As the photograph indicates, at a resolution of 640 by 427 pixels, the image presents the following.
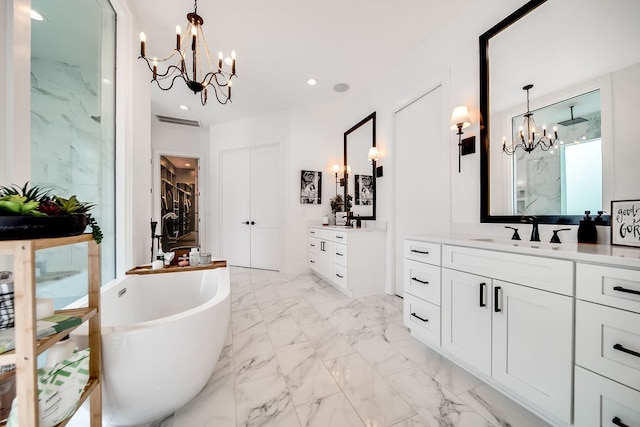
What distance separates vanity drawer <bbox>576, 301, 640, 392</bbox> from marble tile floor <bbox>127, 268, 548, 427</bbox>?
0.49 m

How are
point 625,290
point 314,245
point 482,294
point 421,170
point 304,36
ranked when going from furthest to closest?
point 314,245
point 421,170
point 304,36
point 482,294
point 625,290

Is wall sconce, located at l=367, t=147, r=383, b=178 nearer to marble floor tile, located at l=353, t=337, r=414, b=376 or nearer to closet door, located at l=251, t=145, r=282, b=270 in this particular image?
closet door, located at l=251, t=145, r=282, b=270

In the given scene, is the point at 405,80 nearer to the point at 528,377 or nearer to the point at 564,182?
the point at 564,182

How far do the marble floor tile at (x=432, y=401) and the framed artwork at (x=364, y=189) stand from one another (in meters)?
2.23

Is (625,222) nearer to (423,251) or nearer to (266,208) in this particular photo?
(423,251)

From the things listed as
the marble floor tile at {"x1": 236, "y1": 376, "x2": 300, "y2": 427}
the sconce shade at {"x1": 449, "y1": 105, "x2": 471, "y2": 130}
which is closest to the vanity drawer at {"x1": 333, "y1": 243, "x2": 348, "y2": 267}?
the marble floor tile at {"x1": 236, "y1": 376, "x2": 300, "y2": 427}

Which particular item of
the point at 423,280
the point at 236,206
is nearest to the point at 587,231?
the point at 423,280

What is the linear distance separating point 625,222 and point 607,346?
0.62 m

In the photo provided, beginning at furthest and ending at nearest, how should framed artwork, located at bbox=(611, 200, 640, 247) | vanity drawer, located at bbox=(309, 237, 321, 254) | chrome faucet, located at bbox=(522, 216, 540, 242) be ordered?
vanity drawer, located at bbox=(309, 237, 321, 254) < chrome faucet, located at bbox=(522, 216, 540, 242) < framed artwork, located at bbox=(611, 200, 640, 247)

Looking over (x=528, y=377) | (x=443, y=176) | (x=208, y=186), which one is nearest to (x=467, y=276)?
(x=528, y=377)

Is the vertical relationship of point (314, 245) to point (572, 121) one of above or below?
below

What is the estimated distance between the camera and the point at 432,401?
1.27 m

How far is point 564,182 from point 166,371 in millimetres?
2296

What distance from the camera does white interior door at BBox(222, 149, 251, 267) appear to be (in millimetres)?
4398
